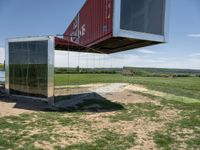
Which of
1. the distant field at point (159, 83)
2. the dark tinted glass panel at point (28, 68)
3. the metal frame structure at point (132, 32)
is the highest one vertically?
the metal frame structure at point (132, 32)

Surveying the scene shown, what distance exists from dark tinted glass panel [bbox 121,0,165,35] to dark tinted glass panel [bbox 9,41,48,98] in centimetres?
445

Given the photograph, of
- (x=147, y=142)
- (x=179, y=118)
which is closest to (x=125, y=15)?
(x=179, y=118)

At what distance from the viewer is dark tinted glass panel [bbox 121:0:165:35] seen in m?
10.7

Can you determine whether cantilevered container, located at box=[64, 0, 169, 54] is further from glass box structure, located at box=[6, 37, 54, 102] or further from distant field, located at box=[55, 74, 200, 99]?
distant field, located at box=[55, 74, 200, 99]

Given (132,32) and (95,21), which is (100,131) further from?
(95,21)

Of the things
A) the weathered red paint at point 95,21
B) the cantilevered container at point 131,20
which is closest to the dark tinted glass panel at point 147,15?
the cantilevered container at point 131,20

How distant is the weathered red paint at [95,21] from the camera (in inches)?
397

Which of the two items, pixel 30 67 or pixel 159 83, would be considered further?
pixel 159 83

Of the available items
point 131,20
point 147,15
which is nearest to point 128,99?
point 131,20

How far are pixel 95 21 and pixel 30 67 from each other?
4.56m

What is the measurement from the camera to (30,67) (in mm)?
10375

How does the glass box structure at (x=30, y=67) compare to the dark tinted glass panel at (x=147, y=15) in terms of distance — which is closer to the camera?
the glass box structure at (x=30, y=67)

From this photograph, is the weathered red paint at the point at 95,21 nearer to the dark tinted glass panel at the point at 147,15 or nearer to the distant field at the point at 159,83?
the dark tinted glass panel at the point at 147,15

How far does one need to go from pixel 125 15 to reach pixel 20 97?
6.43 m
